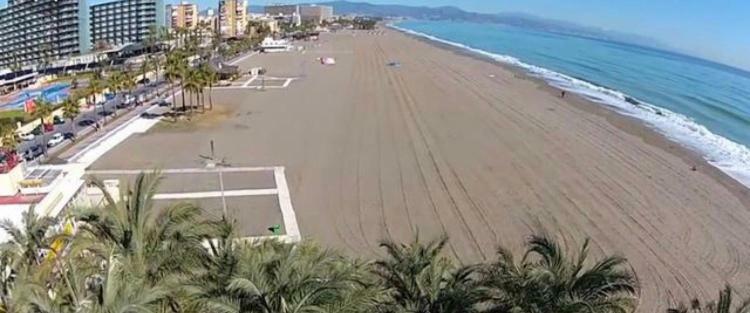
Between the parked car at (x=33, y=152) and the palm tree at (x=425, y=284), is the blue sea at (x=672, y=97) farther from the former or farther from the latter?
the parked car at (x=33, y=152)

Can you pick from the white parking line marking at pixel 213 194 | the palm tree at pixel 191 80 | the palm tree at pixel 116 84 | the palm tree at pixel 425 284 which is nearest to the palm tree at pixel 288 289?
the palm tree at pixel 425 284

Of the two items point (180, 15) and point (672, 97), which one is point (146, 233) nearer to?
point (672, 97)

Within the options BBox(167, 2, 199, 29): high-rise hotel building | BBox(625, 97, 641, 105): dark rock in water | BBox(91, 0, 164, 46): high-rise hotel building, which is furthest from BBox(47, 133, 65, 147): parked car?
BBox(167, 2, 199, 29): high-rise hotel building

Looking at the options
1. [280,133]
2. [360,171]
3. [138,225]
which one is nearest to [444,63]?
[280,133]

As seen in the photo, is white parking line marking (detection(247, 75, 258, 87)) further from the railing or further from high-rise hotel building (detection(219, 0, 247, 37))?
high-rise hotel building (detection(219, 0, 247, 37))

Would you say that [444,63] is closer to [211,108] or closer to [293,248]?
[211,108]

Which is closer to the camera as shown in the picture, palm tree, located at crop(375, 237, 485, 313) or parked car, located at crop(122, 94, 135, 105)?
palm tree, located at crop(375, 237, 485, 313)

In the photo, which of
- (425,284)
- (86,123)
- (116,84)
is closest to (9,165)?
(425,284)
